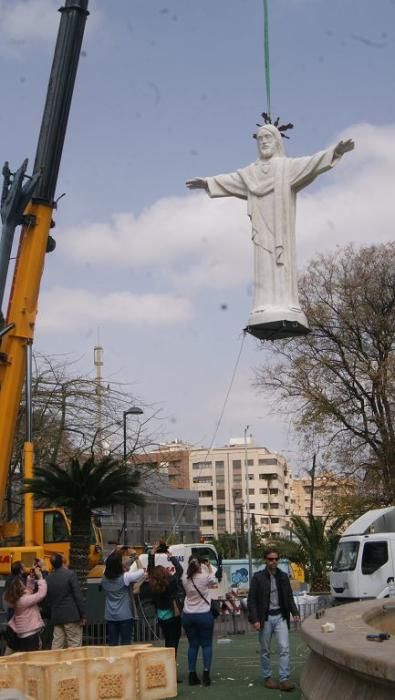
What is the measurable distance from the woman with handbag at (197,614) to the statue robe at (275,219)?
135 inches

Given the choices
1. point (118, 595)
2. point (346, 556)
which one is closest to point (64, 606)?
point (118, 595)

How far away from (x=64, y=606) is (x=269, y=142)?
7.00 metres

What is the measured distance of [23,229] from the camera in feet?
59.6

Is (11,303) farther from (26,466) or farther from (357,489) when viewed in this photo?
(357,489)

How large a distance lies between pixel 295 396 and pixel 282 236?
73.9 feet

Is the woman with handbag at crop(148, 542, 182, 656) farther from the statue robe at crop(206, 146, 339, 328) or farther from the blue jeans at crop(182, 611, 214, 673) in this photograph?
the statue robe at crop(206, 146, 339, 328)

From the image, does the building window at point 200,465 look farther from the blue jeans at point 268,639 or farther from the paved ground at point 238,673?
the blue jeans at point 268,639

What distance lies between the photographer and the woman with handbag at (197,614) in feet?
41.1

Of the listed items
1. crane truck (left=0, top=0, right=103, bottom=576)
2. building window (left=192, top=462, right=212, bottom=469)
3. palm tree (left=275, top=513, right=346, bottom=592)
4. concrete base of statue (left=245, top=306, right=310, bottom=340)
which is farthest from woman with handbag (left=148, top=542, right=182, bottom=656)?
building window (left=192, top=462, right=212, bottom=469)

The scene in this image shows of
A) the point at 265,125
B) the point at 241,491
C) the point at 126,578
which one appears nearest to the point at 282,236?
the point at 265,125

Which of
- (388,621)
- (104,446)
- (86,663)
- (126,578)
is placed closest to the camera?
(86,663)

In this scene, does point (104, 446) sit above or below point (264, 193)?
above

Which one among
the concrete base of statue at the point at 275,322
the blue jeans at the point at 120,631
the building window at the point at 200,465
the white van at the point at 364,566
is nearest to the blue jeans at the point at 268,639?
the blue jeans at the point at 120,631

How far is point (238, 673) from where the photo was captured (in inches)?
525
